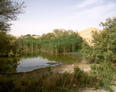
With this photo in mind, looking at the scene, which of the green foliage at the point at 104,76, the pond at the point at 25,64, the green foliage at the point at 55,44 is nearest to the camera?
the green foliage at the point at 104,76

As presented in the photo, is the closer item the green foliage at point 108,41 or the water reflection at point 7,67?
the green foliage at point 108,41

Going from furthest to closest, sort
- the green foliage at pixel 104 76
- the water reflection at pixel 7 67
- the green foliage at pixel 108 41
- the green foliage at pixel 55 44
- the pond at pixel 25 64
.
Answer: the green foliage at pixel 55 44 → the pond at pixel 25 64 → the water reflection at pixel 7 67 → the green foliage at pixel 108 41 → the green foliage at pixel 104 76

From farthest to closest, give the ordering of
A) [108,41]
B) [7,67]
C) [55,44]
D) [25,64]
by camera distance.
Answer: [55,44] → [25,64] → [7,67] → [108,41]

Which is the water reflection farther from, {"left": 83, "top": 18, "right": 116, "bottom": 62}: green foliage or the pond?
{"left": 83, "top": 18, "right": 116, "bottom": 62}: green foliage

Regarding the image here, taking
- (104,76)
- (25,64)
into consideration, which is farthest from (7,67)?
(104,76)

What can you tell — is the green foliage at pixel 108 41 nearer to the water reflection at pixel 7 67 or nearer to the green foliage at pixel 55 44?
the water reflection at pixel 7 67

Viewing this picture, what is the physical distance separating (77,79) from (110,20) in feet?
19.8

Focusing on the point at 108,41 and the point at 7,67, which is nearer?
the point at 108,41

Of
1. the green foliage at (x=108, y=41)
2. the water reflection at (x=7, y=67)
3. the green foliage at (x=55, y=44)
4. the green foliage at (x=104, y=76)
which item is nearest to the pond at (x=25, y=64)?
the water reflection at (x=7, y=67)

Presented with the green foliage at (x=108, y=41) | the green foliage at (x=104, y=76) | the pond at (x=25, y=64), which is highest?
the green foliage at (x=108, y=41)

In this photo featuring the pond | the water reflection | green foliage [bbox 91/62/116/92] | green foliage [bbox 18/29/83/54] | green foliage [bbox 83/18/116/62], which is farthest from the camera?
green foliage [bbox 18/29/83/54]

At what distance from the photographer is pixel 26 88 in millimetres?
3039

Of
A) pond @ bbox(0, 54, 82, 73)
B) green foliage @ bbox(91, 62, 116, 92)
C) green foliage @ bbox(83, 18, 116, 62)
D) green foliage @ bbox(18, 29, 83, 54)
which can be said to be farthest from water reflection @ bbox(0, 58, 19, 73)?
green foliage @ bbox(18, 29, 83, 54)

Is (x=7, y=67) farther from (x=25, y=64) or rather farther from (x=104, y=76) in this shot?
(x=104, y=76)
